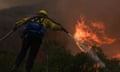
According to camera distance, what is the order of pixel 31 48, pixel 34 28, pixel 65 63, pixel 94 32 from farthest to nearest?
pixel 94 32 → pixel 65 63 → pixel 31 48 → pixel 34 28

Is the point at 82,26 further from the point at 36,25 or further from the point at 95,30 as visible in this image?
the point at 36,25

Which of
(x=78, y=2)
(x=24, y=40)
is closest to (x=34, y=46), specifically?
(x=24, y=40)

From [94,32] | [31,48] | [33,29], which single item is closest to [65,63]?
[94,32]

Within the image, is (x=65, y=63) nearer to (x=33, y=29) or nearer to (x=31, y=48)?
(x=31, y=48)

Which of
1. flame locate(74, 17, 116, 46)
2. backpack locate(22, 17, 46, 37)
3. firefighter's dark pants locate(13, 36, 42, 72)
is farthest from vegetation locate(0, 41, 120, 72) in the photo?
backpack locate(22, 17, 46, 37)

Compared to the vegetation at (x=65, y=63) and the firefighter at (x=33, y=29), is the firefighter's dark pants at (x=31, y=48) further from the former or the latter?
the vegetation at (x=65, y=63)

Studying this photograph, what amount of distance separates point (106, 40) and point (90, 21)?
7.57 meters

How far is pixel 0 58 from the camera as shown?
264 ft

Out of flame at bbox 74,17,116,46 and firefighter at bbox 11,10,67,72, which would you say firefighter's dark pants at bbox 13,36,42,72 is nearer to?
Result: firefighter at bbox 11,10,67,72

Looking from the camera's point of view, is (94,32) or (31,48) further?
(94,32)

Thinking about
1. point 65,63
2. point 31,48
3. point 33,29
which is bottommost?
point 31,48

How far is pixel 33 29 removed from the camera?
56.0 ft

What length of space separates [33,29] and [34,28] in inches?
3.7

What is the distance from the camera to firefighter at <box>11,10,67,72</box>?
16.9 m
